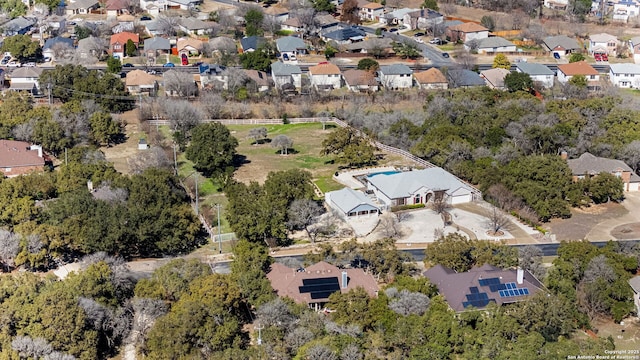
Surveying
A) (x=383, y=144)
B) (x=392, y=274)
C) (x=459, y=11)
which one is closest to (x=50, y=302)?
(x=392, y=274)

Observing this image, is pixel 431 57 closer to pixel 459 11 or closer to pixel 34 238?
pixel 459 11

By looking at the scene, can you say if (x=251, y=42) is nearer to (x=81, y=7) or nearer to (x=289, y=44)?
(x=289, y=44)

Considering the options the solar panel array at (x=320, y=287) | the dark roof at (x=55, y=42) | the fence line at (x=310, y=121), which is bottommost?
the fence line at (x=310, y=121)

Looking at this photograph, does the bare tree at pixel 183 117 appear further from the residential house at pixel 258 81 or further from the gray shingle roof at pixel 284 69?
the gray shingle roof at pixel 284 69

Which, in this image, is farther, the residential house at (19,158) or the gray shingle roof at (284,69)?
the gray shingle roof at (284,69)

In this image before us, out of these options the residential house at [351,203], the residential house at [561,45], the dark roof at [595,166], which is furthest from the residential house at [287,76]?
the dark roof at [595,166]

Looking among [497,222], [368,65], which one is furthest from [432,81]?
[497,222]

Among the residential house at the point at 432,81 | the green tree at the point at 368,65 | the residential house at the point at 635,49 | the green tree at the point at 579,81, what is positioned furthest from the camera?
the residential house at the point at 635,49
